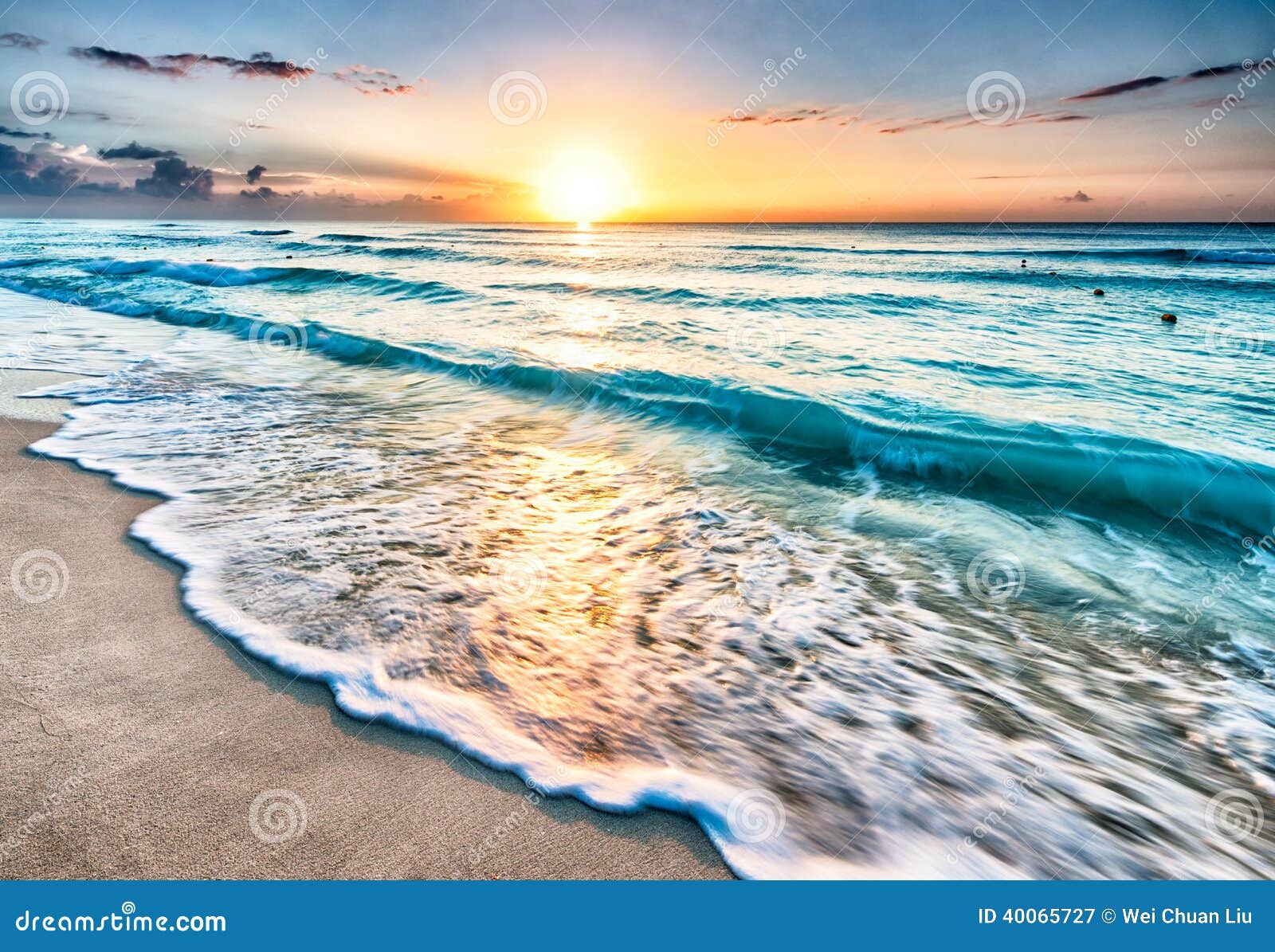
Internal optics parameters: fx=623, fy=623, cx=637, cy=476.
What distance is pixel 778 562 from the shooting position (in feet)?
15.5

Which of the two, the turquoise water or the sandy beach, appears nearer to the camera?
the sandy beach

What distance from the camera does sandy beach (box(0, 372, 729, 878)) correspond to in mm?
2240

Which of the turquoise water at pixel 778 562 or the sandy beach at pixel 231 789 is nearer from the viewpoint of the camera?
the sandy beach at pixel 231 789

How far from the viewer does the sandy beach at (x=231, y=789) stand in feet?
7.35

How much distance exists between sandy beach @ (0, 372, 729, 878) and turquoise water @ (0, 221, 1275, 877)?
0.18 m

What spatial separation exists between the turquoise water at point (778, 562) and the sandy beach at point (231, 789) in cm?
18

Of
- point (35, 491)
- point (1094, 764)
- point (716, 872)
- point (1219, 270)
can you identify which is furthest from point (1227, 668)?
point (1219, 270)

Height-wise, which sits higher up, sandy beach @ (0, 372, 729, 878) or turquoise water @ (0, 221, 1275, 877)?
turquoise water @ (0, 221, 1275, 877)

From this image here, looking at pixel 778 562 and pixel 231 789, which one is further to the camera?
pixel 778 562

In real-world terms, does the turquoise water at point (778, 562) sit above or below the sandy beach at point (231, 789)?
above

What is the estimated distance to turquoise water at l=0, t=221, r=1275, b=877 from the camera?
2.80m

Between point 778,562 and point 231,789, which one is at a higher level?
point 778,562

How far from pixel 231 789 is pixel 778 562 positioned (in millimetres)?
3540

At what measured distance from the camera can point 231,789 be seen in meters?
2.49
